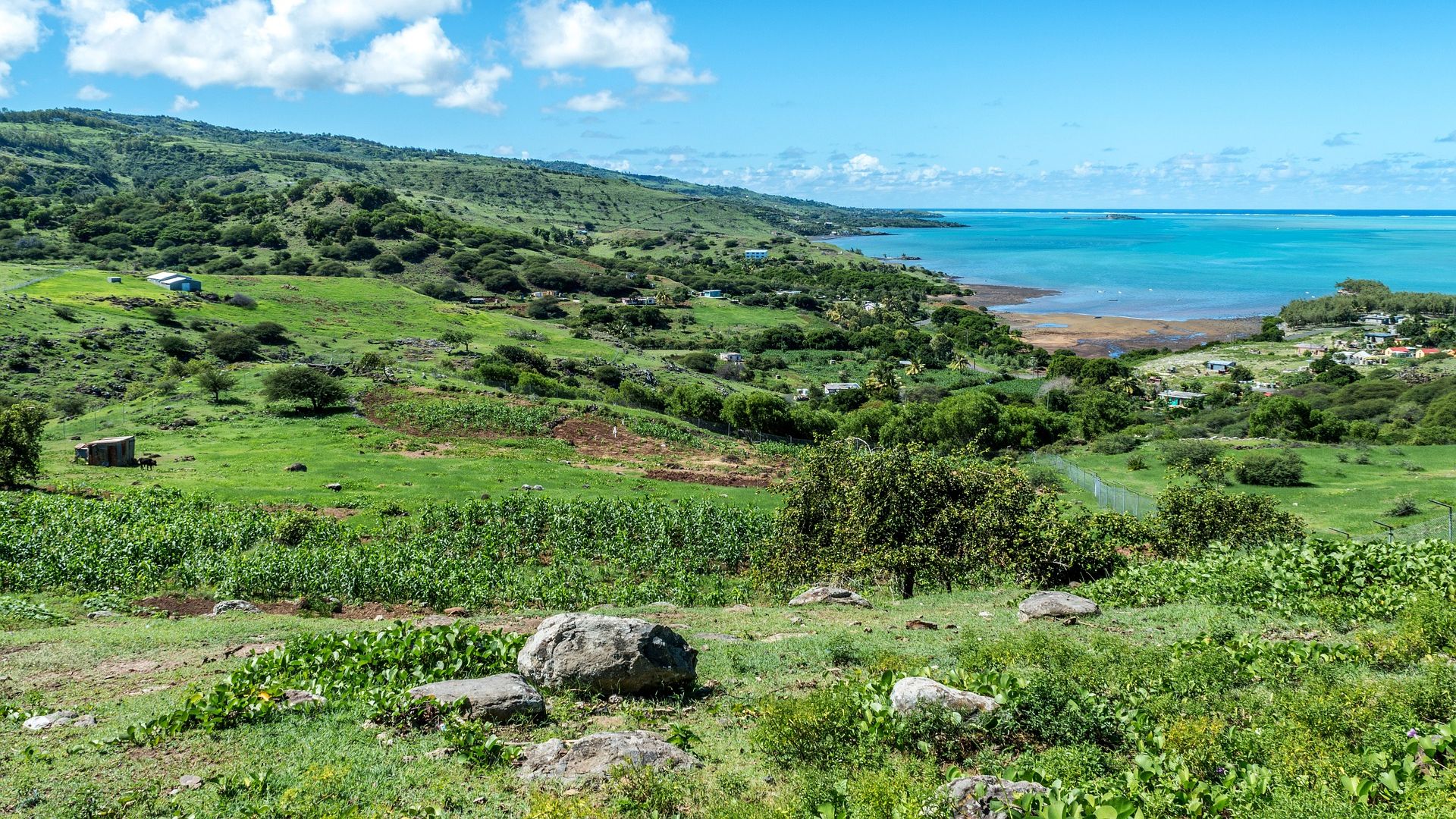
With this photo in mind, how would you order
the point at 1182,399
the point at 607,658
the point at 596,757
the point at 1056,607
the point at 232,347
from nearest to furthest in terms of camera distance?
the point at 596,757
the point at 607,658
the point at 1056,607
the point at 232,347
the point at 1182,399

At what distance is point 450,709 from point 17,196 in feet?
739

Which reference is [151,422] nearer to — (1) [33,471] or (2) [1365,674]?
(1) [33,471]

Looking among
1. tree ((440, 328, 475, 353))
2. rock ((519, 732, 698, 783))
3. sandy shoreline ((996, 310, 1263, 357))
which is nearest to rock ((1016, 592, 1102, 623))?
rock ((519, 732, 698, 783))

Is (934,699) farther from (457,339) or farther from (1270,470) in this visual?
(457,339)

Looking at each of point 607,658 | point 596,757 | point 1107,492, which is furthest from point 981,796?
point 1107,492

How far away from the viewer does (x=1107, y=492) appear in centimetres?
3900

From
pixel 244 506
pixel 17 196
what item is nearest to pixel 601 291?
pixel 17 196

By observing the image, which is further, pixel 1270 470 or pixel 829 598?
pixel 1270 470

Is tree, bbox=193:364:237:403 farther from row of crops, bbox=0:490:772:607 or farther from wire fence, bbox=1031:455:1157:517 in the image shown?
wire fence, bbox=1031:455:1157:517

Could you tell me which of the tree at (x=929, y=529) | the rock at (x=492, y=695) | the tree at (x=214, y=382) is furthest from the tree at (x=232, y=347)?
the rock at (x=492, y=695)

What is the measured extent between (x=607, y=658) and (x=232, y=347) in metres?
83.0

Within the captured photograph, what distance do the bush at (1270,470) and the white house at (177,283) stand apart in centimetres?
11802

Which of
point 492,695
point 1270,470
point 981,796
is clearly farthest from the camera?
point 1270,470

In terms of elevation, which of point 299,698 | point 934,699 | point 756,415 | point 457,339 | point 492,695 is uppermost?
point 934,699
